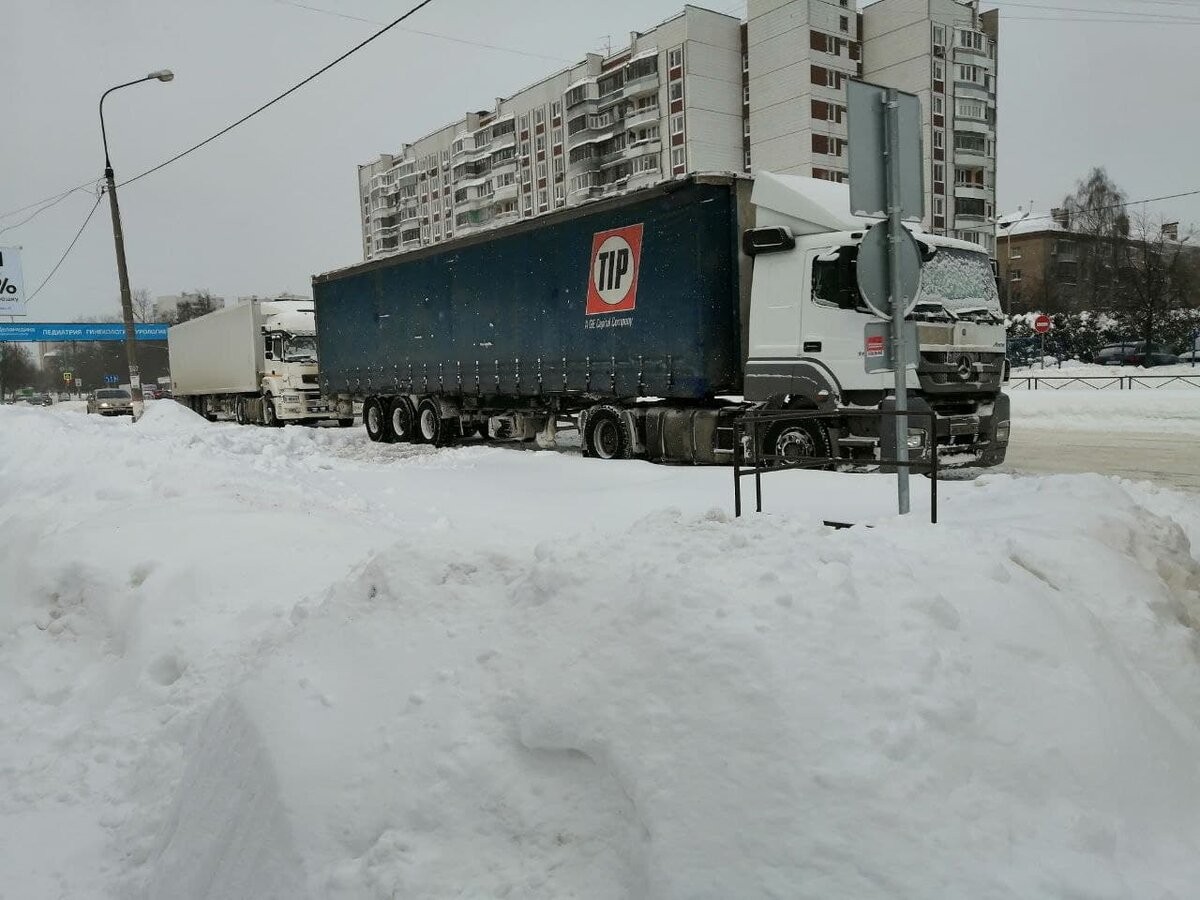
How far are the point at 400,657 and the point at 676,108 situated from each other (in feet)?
194

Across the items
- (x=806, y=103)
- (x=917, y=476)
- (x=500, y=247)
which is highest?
(x=806, y=103)

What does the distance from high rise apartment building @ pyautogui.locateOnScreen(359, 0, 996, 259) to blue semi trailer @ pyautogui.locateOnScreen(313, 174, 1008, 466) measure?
3429 cm

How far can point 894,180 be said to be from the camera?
642cm

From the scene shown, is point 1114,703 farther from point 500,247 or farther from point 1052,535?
point 500,247

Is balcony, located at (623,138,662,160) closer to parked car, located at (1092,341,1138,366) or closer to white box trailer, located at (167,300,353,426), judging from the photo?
parked car, located at (1092,341,1138,366)

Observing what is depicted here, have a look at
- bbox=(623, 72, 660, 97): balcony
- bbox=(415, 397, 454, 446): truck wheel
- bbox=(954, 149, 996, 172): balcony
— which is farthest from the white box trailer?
bbox=(954, 149, 996, 172): balcony

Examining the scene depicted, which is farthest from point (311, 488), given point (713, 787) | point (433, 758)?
point (713, 787)

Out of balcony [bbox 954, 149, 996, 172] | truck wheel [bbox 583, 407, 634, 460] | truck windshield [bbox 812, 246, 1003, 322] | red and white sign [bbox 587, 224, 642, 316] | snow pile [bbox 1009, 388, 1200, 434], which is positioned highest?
balcony [bbox 954, 149, 996, 172]

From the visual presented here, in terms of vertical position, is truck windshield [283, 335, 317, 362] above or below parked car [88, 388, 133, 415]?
above

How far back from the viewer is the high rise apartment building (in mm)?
54688

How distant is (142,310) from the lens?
323ft

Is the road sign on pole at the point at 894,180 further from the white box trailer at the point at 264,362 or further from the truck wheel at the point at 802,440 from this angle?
the white box trailer at the point at 264,362

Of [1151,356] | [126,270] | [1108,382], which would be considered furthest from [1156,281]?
[126,270]

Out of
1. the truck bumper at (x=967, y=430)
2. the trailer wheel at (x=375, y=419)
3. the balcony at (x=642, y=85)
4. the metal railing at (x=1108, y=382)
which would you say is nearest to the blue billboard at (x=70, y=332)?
the balcony at (x=642, y=85)
